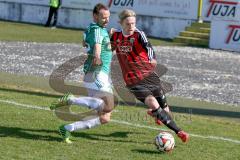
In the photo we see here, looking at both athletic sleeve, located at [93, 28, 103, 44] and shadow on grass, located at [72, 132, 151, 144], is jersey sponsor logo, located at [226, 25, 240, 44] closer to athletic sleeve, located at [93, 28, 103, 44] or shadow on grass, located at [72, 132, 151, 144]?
shadow on grass, located at [72, 132, 151, 144]

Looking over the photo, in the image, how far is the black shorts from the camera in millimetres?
8875

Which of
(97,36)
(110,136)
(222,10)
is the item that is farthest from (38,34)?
(97,36)

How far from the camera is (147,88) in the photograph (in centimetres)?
895

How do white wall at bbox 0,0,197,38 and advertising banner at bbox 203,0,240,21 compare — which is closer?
advertising banner at bbox 203,0,240,21

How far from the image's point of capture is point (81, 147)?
8375 millimetres

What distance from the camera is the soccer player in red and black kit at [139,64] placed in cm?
880

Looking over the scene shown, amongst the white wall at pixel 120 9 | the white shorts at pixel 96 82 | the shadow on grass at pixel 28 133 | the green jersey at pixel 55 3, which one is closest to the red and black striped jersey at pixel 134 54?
the white shorts at pixel 96 82

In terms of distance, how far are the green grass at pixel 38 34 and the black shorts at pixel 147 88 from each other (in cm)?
1657

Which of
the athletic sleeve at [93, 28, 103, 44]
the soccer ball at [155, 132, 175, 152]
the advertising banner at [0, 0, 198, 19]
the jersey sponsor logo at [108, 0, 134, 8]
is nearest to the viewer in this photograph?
the soccer ball at [155, 132, 175, 152]

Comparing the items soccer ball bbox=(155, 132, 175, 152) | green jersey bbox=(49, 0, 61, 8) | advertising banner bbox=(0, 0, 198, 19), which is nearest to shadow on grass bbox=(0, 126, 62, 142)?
soccer ball bbox=(155, 132, 175, 152)

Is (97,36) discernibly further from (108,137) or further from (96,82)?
(108,137)

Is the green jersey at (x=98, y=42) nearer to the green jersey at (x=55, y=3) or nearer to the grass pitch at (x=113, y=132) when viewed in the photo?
the grass pitch at (x=113, y=132)

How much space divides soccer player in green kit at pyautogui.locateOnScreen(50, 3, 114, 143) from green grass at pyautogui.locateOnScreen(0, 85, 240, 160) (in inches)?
10.0

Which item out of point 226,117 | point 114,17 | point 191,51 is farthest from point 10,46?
point 226,117
